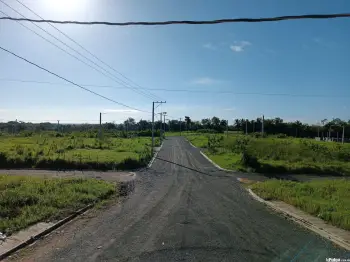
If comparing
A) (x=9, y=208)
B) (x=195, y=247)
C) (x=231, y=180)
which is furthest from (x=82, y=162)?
(x=195, y=247)

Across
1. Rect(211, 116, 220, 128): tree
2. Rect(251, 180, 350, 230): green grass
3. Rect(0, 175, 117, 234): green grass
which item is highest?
Rect(211, 116, 220, 128): tree

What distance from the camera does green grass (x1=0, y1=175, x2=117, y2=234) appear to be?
11.2m

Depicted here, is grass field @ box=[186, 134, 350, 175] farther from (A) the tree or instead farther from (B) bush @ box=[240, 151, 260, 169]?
(A) the tree


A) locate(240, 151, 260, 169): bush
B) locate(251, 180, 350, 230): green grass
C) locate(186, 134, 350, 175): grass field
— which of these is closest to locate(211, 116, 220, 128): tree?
locate(186, 134, 350, 175): grass field

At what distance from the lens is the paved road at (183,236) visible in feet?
28.3

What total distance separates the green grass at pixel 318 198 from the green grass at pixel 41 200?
7.74 metres

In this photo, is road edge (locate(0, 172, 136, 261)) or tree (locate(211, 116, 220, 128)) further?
tree (locate(211, 116, 220, 128))

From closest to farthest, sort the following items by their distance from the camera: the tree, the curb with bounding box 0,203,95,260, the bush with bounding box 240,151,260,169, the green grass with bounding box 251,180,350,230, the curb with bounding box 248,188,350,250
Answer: the curb with bounding box 0,203,95,260
the curb with bounding box 248,188,350,250
the green grass with bounding box 251,180,350,230
the bush with bounding box 240,151,260,169
the tree

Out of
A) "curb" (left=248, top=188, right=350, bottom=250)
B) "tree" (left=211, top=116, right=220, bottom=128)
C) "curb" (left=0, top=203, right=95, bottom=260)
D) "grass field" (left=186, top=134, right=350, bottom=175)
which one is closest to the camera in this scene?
"curb" (left=0, top=203, right=95, bottom=260)

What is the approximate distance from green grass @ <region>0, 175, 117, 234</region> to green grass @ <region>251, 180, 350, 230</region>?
774cm

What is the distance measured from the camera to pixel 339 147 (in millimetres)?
45562

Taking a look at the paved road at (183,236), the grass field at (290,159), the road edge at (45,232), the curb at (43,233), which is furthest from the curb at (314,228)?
the grass field at (290,159)

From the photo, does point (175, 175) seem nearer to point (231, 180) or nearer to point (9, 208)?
point (231, 180)

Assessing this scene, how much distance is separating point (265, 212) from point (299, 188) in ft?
18.9
